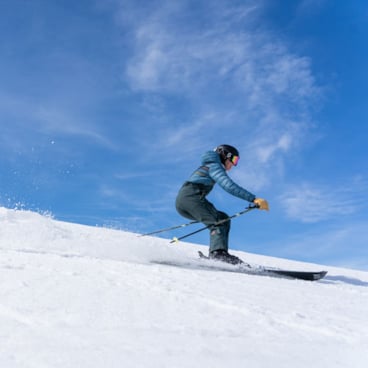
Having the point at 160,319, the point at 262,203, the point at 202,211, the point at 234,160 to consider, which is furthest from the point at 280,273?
the point at 160,319

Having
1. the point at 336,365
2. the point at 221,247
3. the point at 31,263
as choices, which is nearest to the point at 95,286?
the point at 31,263

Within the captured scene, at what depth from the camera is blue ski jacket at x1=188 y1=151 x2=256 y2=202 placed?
7.11 metres

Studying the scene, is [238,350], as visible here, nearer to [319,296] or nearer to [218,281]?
[218,281]

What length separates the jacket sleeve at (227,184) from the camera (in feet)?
23.3

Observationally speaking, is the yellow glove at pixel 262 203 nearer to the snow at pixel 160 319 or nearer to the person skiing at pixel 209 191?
the person skiing at pixel 209 191

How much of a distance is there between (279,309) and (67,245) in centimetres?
344

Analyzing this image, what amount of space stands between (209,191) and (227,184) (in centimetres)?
60

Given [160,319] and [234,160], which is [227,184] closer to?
[234,160]

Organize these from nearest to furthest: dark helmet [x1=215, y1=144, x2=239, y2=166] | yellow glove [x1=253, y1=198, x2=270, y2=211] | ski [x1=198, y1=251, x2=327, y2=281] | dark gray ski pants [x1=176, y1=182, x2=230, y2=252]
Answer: ski [x1=198, y1=251, x2=327, y2=281]
yellow glove [x1=253, y1=198, x2=270, y2=211]
dark gray ski pants [x1=176, y1=182, x2=230, y2=252]
dark helmet [x1=215, y1=144, x2=239, y2=166]

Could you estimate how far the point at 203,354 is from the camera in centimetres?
239

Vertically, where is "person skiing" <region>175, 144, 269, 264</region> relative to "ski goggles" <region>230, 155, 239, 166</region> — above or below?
below

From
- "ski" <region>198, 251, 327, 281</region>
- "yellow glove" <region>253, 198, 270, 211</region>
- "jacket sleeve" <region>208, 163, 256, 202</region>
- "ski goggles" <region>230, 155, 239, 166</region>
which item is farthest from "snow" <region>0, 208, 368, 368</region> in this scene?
"ski goggles" <region>230, 155, 239, 166</region>

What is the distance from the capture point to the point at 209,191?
769 centimetres

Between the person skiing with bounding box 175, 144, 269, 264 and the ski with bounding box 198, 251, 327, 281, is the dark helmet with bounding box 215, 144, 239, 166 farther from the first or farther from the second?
the ski with bounding box 198, 251, 327, 281
